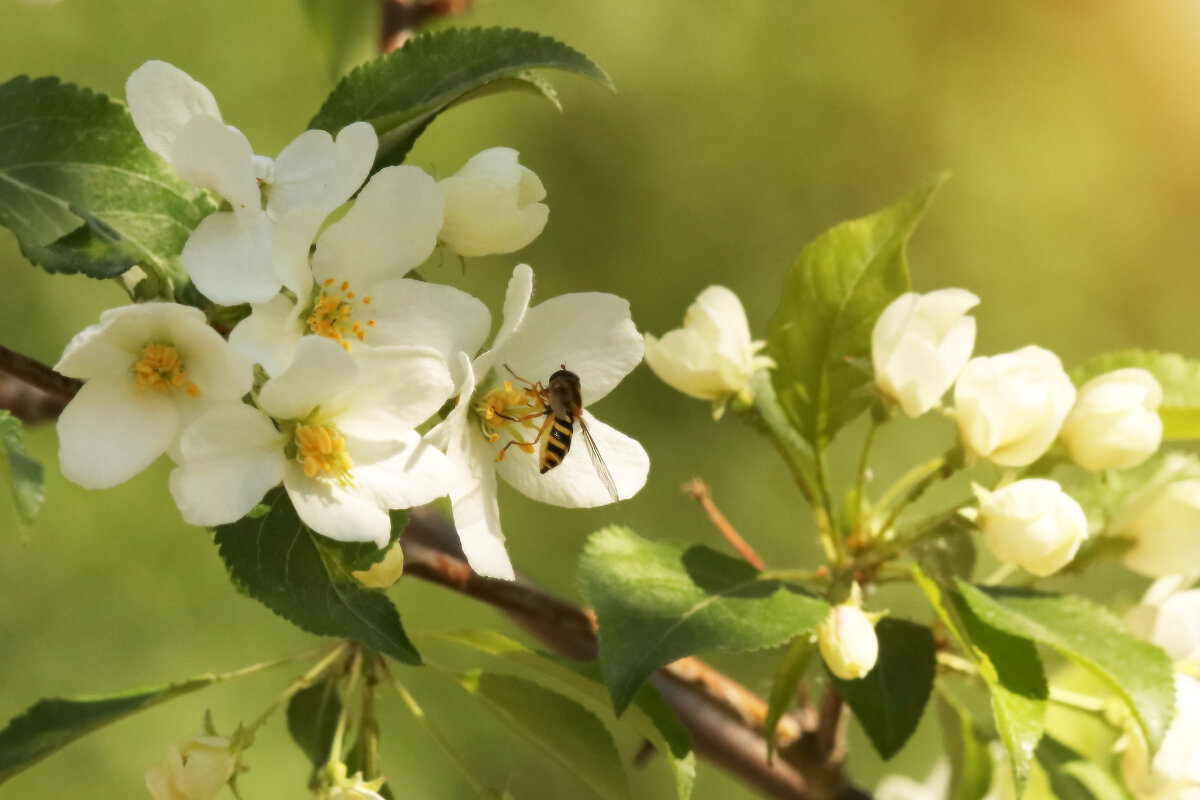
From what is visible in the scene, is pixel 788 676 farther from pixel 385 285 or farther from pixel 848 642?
pixel 385 285

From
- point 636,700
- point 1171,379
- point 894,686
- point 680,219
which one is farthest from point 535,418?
point 680,219

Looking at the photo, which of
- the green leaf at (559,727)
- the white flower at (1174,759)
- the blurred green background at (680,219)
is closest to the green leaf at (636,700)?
the green leaf at (559,727)

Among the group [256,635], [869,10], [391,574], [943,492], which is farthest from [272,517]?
[869,10]

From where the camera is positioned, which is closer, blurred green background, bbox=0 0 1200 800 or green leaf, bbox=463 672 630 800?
green leaf, bbox=463 672 630 800

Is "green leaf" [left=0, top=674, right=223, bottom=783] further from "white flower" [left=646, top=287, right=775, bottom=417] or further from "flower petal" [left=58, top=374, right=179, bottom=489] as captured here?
"white flower" [left=646, top=287, right=775, bottom=417]

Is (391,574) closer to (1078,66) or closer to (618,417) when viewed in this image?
(618,417)

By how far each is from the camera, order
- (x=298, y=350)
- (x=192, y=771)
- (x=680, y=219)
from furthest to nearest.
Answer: (x=680, y=219) < (x=192, y=771) < (x=298, y=350)

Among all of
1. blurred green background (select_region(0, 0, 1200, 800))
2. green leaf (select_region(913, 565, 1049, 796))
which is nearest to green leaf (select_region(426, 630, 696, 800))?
green leaf (select_region(913, 565, 1049, 796))
